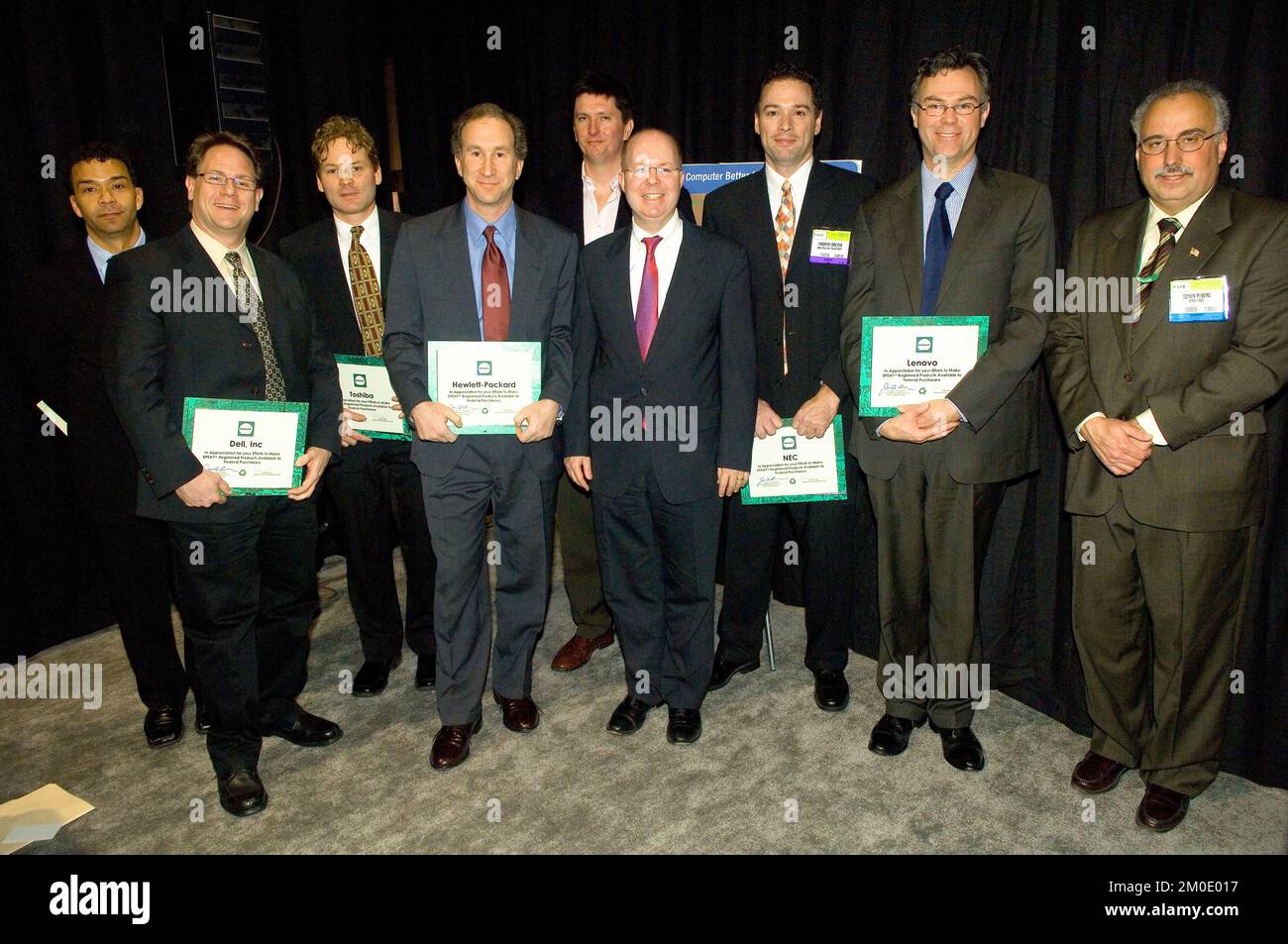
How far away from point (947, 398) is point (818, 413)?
0.54 meters

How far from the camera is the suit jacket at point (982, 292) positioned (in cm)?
281

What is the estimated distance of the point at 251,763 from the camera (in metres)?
2.99

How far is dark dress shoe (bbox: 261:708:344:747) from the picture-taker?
10.9 feet

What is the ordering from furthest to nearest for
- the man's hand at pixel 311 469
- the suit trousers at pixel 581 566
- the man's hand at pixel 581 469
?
1. the suit trousers at pixel 581 566
2. the man's hand at pixel 581 469
3. the man's hand at pixel 311 469

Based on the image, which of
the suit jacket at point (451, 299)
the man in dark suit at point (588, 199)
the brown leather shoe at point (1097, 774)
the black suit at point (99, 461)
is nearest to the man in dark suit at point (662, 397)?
the suit jacket at point (451, 299)

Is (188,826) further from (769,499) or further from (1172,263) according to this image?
(1172,263)

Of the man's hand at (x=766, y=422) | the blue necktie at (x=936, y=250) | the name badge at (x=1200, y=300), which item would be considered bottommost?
the man's hand at (x=766, y=422)

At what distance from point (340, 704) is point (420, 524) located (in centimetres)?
81

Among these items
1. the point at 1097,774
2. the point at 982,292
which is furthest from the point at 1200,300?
the point at 1097,774

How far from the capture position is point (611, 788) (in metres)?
2.99

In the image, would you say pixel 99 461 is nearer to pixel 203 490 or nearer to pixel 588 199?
pixel 203 490

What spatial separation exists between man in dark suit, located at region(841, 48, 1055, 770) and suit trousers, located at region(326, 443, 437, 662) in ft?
6.01

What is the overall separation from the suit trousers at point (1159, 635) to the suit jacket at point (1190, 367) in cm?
9

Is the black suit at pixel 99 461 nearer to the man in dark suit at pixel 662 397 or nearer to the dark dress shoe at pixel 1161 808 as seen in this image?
the man in dark suit at pixel 662 397
